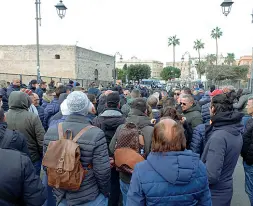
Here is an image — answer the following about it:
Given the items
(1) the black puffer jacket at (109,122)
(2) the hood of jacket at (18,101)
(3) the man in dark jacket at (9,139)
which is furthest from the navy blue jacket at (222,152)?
(2) the hood of jacket at (18,101)

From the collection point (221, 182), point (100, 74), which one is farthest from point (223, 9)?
point (100, 74)

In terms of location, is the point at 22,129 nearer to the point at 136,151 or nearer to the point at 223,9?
the point at 136,151

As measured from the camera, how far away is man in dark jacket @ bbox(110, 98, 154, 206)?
3.60 meters

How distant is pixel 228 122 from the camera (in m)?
3.25

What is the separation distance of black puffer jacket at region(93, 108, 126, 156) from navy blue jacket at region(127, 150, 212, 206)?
6.72 feet

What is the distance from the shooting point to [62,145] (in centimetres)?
275

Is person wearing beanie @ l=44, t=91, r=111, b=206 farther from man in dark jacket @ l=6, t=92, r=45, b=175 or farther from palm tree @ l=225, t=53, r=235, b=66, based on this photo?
palm tree @ l=225, t=53, r=235, b=66

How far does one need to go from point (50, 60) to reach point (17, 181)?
41.7m

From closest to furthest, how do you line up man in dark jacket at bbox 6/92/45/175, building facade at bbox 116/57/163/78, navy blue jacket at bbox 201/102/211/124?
man in dark jacket at bbox 6/92/45/175
navy blue jacket at bbox 201/102/211/124
building facade at bbox 116/57/163/78

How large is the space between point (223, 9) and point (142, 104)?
289 inches

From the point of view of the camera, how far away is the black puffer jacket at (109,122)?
430 centimetres

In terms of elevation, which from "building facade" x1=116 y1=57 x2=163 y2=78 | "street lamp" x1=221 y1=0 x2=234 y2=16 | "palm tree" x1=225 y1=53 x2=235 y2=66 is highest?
"building facade" x1=116 y1=57 x2=163 y2=78

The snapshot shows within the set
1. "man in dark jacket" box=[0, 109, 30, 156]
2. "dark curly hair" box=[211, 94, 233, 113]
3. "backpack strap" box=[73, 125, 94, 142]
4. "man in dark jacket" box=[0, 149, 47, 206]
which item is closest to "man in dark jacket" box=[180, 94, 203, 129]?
"dark curly hair" box=[211, 94, 233, 113]

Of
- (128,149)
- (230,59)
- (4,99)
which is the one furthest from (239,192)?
(230,59)
